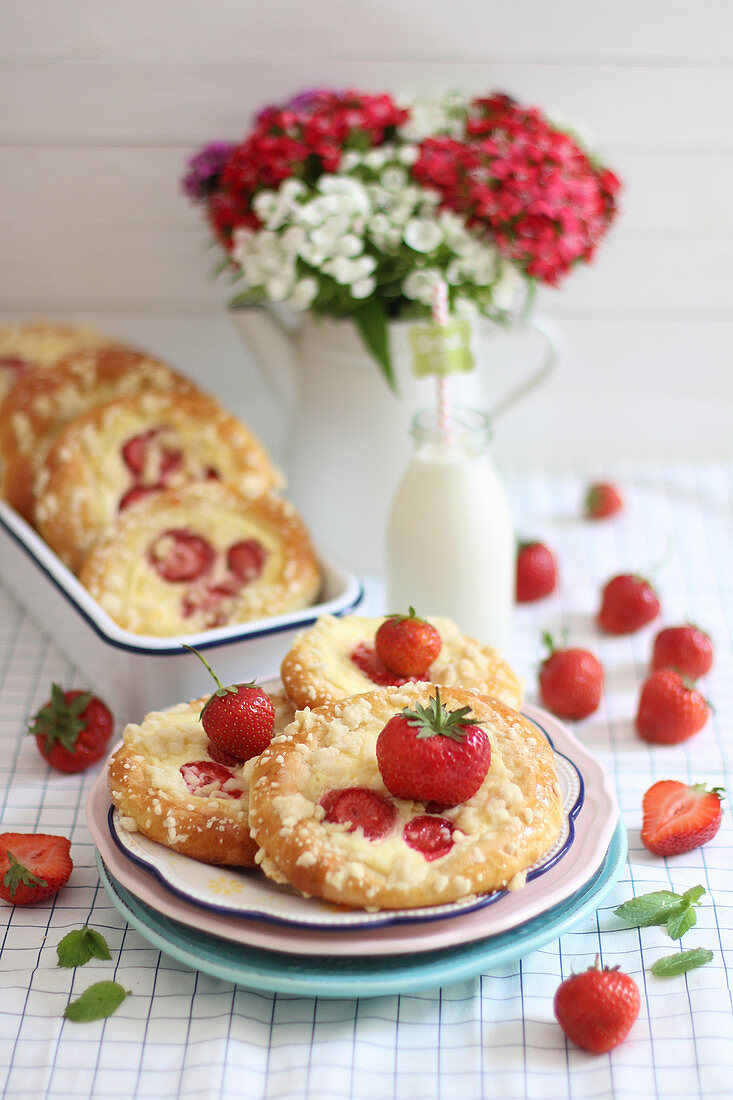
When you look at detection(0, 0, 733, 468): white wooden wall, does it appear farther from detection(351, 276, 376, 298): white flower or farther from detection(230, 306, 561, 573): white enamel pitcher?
detection(351, 276, 376, 298): white flower

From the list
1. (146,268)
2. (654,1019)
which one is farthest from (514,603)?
(146,268)

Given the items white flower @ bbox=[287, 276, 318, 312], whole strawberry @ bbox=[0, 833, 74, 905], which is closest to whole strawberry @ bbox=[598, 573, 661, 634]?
white flower @ bbox=[287, 276, 318, 312]

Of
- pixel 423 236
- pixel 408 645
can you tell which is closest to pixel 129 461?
pixel 423 236

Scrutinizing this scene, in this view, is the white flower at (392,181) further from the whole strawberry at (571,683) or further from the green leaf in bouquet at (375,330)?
the whole strawberry at (571,683)

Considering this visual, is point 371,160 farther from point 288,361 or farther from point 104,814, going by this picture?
point 104,814

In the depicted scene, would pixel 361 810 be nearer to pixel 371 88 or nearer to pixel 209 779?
pixel 209 779

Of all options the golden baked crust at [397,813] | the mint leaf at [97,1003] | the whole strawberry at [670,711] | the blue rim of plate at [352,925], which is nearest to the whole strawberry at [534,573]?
the whole strawberry at [670,711]
